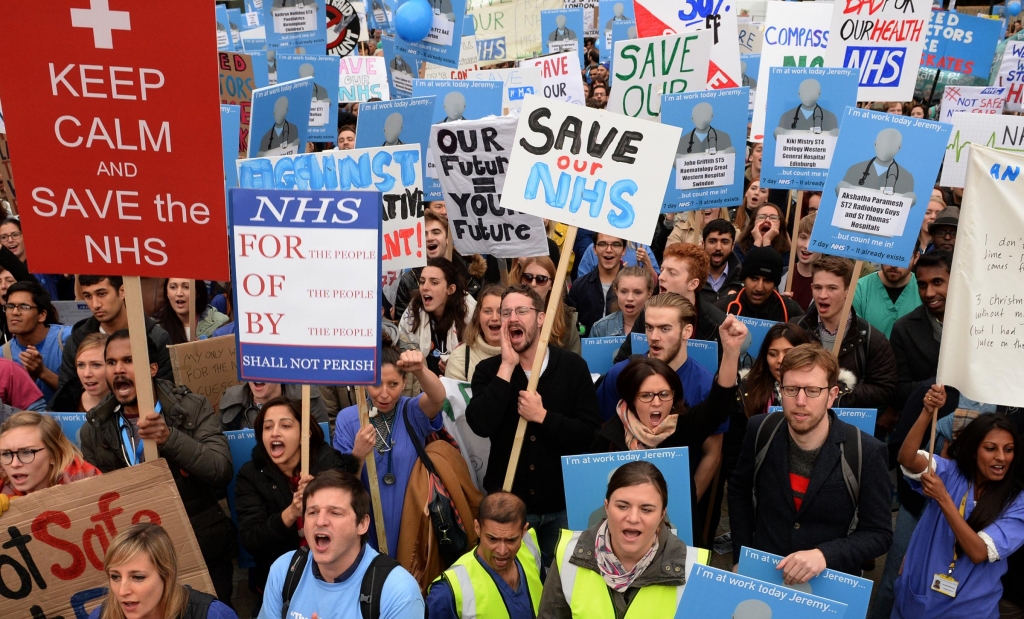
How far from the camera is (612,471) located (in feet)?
14.3

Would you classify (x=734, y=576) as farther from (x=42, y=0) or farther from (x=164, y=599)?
(x=42, y=0)

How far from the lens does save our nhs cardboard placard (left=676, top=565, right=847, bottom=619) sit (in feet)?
11.1

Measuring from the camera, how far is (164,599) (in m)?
3.61

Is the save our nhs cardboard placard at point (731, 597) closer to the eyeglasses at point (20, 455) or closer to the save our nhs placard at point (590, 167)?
the save our nhs placard at point (590, 167)

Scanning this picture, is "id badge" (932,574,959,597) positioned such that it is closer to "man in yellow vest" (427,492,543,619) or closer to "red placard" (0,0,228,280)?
"man in yellow vest" (427,492,543,619)

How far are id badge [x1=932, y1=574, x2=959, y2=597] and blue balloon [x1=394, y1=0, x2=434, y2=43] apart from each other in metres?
9.07

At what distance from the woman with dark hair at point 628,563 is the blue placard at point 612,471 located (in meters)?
0.49

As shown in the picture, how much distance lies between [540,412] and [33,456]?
2429 mm

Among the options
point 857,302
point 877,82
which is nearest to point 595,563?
point 857,302

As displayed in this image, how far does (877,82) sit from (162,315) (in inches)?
271

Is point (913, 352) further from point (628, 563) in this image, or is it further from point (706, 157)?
point (628, 563)

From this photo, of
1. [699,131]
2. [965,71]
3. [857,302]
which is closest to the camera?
[857,302]

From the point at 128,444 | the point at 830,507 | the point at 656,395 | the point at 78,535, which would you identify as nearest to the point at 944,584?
the point at 830,507

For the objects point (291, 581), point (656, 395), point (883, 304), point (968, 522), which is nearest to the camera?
point (291, 581)
